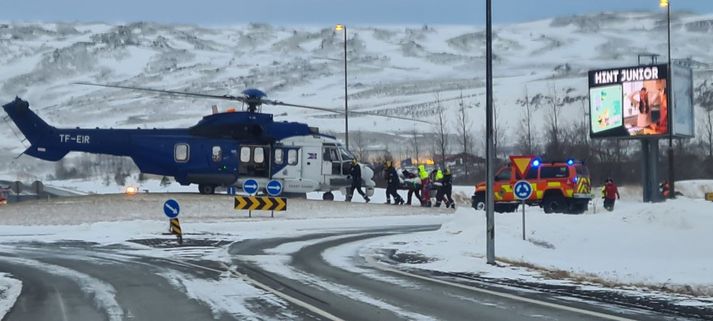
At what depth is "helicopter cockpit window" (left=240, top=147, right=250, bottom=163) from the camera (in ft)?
115

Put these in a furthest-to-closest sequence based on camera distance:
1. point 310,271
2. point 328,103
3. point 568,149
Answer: point 328,103 → point 568,149 → point 310,271

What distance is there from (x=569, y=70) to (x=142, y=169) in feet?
426

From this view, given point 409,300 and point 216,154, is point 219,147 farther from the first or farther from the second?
point 409,300

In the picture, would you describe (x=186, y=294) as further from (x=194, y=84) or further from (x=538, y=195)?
(x=194, y=84)

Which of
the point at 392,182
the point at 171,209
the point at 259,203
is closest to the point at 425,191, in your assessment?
the point at 392,182

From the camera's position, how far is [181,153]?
3472cm

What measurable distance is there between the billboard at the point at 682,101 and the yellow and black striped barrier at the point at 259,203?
13.6 metres

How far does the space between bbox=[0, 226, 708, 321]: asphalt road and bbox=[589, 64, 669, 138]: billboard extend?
16445 mm

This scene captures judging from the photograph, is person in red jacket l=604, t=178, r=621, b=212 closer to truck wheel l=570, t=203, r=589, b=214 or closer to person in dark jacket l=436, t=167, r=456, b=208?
truck wheel l=570, t=203, r=589, b=214

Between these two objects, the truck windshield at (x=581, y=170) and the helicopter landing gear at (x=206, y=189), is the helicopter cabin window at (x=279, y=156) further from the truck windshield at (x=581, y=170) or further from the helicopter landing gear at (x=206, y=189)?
the truck windshield at (x=581, y=170)

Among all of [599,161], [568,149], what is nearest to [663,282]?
[599,161]

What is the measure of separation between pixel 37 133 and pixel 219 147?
6.86 metres

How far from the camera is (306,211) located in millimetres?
32375

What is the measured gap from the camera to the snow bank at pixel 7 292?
1138 centimetres
